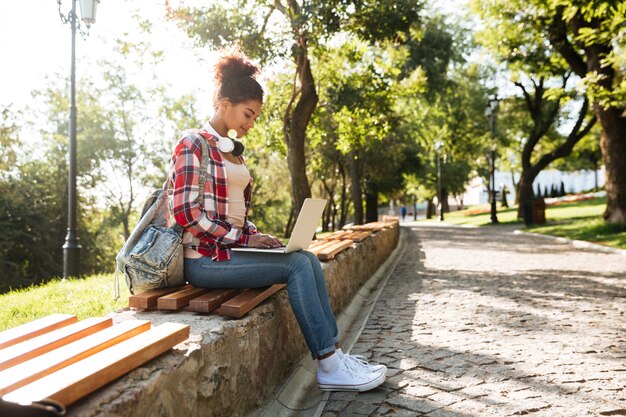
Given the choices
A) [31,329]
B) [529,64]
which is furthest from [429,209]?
[31,329]

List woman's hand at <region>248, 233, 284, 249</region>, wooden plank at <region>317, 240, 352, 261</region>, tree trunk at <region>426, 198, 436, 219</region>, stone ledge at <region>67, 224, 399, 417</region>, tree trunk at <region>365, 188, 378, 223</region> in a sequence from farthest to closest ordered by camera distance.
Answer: tree trunk at <region>426, 198, 436, 219</region> → tree trunk at <region>365, 188, 378, 223</region> → wooden plank at <region>317, 240, 352, 261</region> → woman's hand at <region>248, 233, 284, 249</region> → stone ledge at <region>67, 224, 399, 417</region>

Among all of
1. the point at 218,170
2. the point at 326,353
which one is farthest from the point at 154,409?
the point at 218,170

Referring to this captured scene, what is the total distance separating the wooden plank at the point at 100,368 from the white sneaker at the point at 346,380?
128cm

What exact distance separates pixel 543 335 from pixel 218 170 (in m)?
3.31

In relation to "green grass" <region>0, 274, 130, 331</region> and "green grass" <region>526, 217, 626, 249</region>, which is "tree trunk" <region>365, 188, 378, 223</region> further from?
"green grass" <region>0, 274, 130, 331</region>

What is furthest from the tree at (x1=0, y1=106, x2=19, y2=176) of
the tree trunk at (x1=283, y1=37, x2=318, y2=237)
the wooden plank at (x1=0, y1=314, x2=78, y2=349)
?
the wooden plank at (x1=0, y1=314, x2=78, y2=349)

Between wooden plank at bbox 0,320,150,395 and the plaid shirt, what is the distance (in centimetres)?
87

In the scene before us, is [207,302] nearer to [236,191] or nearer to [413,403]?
[236,191]

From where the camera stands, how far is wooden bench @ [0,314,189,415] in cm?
156

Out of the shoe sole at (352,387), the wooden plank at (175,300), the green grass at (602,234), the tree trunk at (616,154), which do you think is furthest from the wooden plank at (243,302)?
the tree trunk at (616,154)

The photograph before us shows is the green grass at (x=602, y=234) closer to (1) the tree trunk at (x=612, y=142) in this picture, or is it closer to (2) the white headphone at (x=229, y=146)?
(1) the tree trunk at (x=612, y=142)

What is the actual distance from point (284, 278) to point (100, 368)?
1.62m

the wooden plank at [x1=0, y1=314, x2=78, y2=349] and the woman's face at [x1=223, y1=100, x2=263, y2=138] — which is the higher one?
the woman's face at [x1=223, y1=100, x2=263, y2=138]

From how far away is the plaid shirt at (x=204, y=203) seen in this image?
313 cm
